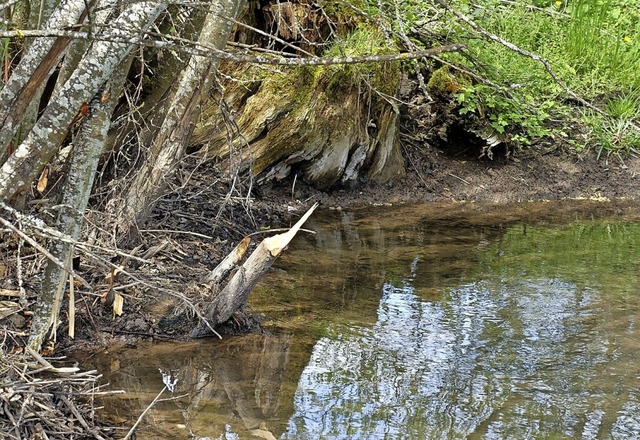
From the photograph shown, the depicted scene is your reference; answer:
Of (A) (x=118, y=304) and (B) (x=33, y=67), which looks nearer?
(B) (x=33, y=67)

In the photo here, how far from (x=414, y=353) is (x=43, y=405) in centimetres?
195

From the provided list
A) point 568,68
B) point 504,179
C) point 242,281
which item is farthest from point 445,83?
point 242,281

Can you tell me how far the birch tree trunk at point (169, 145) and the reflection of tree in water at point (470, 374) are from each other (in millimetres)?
1425

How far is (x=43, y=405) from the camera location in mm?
3104

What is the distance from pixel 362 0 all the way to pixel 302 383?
4.15 meters

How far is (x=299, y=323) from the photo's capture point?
185 inches

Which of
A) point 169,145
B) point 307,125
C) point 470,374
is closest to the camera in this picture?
point 470,374

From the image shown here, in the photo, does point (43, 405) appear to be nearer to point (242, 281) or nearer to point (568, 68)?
point (242, 281)

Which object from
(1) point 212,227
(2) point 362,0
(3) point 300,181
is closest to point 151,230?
(1) point 212,227

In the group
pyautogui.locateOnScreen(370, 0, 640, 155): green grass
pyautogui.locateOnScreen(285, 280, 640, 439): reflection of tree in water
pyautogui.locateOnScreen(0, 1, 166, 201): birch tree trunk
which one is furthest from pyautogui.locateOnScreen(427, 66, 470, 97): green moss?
pyautogui.locateOnScreen(0, 1, 166, 201): birch tree trunk

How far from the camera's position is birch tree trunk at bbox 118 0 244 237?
190 inches

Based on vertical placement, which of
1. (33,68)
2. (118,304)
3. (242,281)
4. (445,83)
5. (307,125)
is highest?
(33,68)

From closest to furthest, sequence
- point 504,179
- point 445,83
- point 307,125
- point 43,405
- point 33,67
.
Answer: point 33,67
point 43,405
point 307,125
point 445,83
point 504,179

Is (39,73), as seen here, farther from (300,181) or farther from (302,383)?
(300,181)
